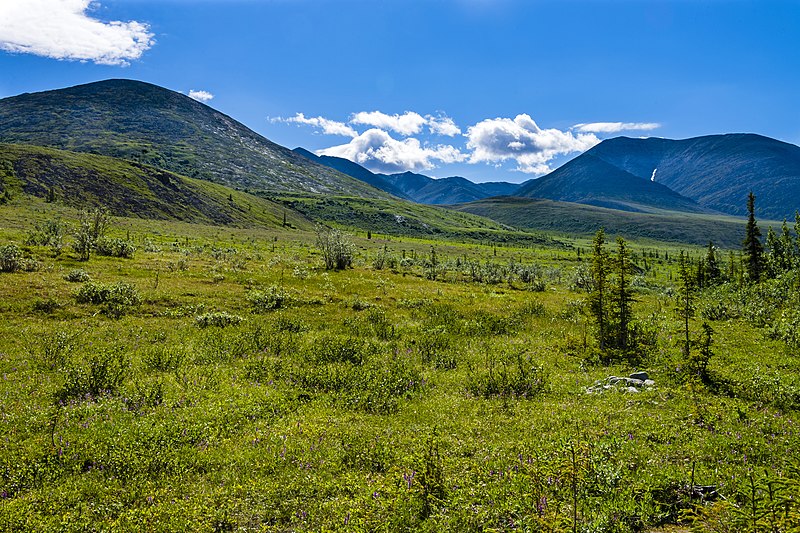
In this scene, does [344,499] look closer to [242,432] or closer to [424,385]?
[242,432]

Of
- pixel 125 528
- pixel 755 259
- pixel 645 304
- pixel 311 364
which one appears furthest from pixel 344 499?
pixel 755 259

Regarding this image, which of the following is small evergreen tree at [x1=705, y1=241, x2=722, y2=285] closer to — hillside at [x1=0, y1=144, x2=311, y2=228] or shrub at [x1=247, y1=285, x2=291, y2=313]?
A: shrub at [x1=247, y1=285, x2=291, y2=313]

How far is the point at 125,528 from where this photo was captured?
662 centimetres

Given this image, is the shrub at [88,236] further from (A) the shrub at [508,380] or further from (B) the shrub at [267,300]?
(A) the shrub at [508,380]

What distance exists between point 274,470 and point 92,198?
461 feet

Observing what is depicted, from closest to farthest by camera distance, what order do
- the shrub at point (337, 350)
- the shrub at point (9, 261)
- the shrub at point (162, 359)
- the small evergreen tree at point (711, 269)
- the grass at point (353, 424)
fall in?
the grass at point (353, 424) < the shrub at point (162, 359) < the shrub at point (337, 350) < the shrub at point (9, 261) < the small evergreen tree at point (711, 269)

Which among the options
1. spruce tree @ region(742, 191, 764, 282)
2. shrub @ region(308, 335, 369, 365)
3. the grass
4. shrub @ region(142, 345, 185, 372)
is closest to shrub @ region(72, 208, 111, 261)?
the grass

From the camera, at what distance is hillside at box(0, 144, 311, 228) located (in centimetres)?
11169

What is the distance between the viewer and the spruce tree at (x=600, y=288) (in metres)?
17.7

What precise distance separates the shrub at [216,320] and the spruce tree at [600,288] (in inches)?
675

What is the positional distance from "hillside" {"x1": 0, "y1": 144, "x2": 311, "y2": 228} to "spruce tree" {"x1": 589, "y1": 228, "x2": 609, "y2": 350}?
127 m

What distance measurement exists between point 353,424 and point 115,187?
499ft

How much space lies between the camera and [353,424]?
10859mm

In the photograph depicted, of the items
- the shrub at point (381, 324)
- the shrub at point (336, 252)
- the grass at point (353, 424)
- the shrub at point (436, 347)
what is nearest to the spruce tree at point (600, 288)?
the grass at point (353, 424)
